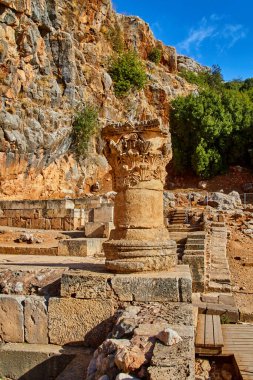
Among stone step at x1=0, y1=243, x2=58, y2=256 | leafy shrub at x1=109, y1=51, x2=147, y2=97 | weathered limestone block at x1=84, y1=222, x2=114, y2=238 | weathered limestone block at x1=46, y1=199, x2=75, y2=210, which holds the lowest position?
stone step at x1=0, y1=243, x2=58, y2=256

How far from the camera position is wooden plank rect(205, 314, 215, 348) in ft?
15.8

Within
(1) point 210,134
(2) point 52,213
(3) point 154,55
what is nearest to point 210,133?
(1) point 210,134

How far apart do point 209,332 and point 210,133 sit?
94.1 ft

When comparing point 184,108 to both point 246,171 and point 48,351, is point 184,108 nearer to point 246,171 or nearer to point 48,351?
point 246,171

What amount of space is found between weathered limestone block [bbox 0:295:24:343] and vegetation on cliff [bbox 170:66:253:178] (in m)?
28.6

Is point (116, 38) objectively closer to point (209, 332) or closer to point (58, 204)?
point (58, 204)

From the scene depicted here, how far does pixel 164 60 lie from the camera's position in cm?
4525

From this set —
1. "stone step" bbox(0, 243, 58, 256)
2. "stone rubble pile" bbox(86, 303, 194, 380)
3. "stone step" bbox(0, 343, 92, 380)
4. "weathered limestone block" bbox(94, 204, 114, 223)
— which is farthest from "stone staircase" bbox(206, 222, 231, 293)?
"stone rubble pile" bbox(86, 303, 194, 380)

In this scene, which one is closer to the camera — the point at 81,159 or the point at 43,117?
the point at 43,117

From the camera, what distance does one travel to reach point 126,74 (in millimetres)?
33906

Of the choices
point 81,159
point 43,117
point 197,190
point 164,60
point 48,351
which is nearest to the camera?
point 48,351

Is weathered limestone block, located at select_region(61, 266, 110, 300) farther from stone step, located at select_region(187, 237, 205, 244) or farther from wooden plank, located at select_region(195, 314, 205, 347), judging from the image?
stone step, located at select_region(187, 237, 205, 244)

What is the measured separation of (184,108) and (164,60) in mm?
13358

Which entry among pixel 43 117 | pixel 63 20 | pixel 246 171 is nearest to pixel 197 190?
pixel 246 171
